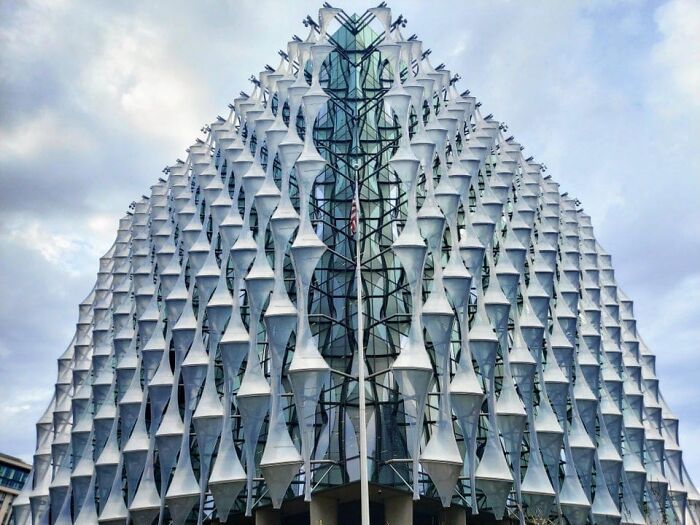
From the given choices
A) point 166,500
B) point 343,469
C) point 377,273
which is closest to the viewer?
point 343,469

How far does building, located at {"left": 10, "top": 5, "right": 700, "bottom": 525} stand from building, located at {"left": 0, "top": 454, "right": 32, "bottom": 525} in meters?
55.1

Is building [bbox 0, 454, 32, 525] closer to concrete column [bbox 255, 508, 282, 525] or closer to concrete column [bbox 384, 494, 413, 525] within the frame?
concrete column [bbox 255, 508, 282, 525]

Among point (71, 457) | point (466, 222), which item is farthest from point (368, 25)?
point (71, 457)

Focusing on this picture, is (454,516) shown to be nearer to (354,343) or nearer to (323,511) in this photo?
(323,511)

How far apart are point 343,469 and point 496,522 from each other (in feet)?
31.9

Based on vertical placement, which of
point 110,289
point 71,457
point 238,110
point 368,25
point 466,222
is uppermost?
point 368,25

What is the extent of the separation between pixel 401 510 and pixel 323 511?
3906 mm

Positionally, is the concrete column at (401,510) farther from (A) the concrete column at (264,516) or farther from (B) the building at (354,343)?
(A) the concrete column at (264,516)

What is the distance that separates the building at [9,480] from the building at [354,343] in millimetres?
55070

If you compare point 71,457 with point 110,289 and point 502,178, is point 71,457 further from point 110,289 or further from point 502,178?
point 502,178

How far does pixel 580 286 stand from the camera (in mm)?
54844

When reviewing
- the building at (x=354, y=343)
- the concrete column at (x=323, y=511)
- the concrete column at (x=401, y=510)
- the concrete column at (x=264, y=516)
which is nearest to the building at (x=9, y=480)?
the building at (x=354, y=343)

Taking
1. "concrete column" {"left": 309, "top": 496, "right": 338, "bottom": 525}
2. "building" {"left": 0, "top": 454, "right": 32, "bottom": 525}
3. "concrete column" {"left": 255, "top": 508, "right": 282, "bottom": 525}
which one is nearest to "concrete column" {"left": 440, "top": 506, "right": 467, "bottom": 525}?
"concrete column" {"left": 309, "top": 496, "right": 338, "bottom": 525}

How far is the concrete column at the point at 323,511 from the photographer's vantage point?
34000 mm
